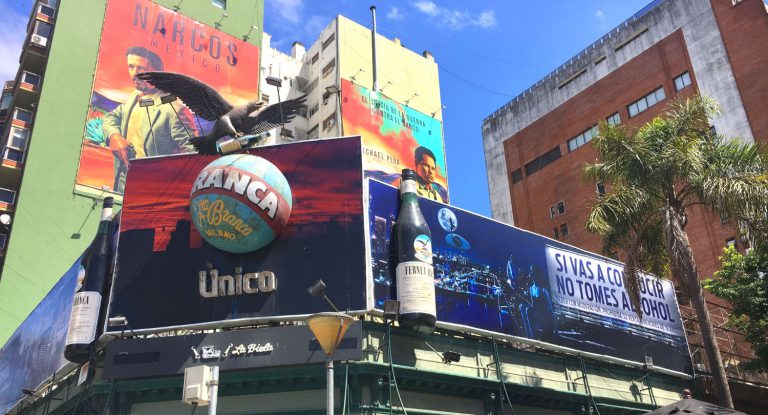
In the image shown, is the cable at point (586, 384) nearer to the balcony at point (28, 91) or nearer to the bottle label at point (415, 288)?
the bottle label at point (415, 288)

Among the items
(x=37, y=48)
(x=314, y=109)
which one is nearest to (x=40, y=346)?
(x=37, y=48)

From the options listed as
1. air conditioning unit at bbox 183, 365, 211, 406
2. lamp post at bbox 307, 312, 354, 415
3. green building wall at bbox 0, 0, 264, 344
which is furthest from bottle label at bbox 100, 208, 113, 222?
green building wall at bbox 0, 0, 264, 344

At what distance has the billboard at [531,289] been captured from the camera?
20797mm

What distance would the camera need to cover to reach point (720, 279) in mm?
27812

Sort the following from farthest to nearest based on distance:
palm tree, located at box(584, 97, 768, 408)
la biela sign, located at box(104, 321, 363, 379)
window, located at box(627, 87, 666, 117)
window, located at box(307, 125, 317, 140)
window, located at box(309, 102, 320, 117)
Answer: window, located at box(309, 102, 320, 117) < window, located at box(307, 125, 317, 140) < window, located at box(627, 87, 666, 117) < palm tree, located at box(584, 97, 768, 408) < la biela sign, located at box(104, 321, 363, 379)

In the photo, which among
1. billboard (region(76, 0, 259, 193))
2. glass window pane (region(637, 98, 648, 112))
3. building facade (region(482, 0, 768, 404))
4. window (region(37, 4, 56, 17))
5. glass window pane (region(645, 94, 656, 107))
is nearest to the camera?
billboard (region(76, 0, 259, 193))

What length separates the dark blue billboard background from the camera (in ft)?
77.0

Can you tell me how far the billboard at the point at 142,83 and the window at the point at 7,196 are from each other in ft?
13.4

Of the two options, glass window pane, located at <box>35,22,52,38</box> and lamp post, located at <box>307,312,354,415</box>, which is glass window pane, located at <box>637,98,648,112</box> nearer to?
glass window pane, located at <box>35,22,52,38</box>

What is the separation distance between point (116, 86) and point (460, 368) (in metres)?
37.3

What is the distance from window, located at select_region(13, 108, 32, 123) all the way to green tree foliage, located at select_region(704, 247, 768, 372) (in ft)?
140

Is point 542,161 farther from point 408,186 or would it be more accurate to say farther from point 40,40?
point 408,186

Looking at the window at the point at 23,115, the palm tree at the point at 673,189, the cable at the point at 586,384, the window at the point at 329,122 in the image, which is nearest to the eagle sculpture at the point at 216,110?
the palm tree at the point at 673,189

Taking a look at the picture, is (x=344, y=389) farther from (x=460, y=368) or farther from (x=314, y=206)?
(x=314, y=206)
